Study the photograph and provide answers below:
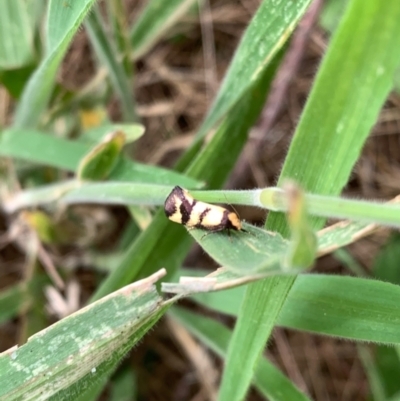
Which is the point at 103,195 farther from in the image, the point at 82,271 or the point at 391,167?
the point at 391,167

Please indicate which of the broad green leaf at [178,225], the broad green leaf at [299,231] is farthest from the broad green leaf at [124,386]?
the broad green leaf at [299,231]

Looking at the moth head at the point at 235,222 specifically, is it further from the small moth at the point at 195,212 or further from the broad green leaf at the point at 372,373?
the broad green leaf at the point at 372,373

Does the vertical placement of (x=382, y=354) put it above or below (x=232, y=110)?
below

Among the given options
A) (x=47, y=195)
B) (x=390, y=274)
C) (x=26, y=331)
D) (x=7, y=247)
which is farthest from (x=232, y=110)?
(x=7, y=247)

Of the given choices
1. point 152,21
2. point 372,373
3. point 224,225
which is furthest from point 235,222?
point 372,373

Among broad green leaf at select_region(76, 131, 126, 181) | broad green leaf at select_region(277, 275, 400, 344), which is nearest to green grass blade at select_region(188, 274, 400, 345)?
broad green leaf at select_region(277, 275, 400, 344)

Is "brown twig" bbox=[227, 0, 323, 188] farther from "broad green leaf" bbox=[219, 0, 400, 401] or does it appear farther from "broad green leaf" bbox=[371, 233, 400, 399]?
"broad green leaf" bbox=[219, 0, 400, 401]

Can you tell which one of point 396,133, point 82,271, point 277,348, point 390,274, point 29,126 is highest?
point 29,126
